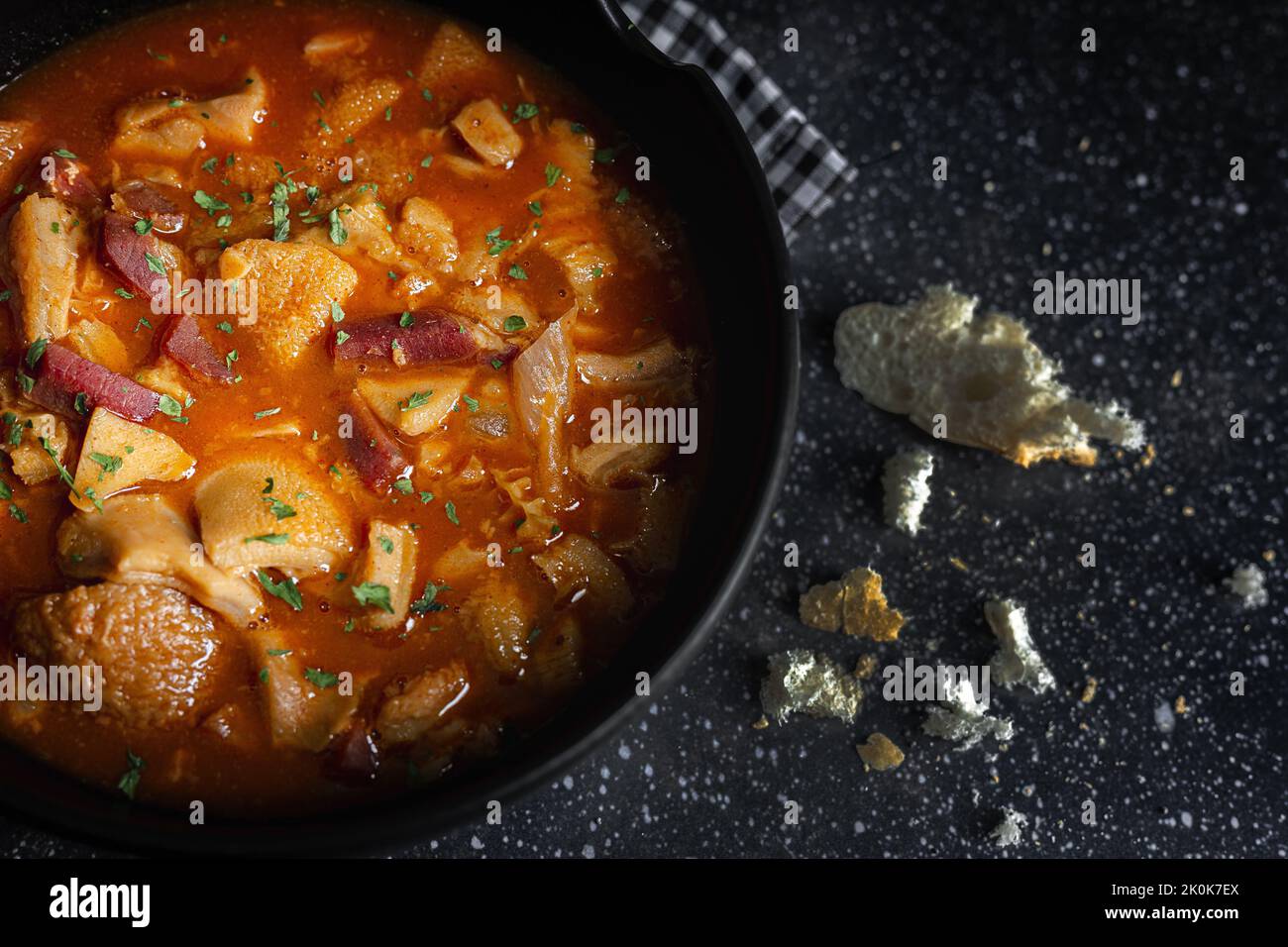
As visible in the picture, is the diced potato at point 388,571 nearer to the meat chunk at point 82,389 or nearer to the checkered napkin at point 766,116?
the meat chunk at point 82,389

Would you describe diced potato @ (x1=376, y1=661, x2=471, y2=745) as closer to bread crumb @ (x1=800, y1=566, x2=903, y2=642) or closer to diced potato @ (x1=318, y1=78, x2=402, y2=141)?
bread crumb @ (x1=800, y1=566, x2=903, y2=642)

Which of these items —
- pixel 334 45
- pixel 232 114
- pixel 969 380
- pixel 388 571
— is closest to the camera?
pixel 388 571

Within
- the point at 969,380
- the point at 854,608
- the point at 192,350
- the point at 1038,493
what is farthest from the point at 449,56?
the point at 1038,493

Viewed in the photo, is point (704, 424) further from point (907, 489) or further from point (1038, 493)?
point (1038, 493)

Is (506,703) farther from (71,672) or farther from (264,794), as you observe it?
(71,672)

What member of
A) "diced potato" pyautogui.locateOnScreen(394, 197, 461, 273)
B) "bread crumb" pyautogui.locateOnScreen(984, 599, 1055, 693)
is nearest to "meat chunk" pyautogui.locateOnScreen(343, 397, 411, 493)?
"diced potato" pyautogui.locateOnScreen(394, 197, 461, 273)

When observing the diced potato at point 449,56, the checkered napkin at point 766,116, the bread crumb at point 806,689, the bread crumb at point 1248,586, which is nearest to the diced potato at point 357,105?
the diced potato at point 449,56
